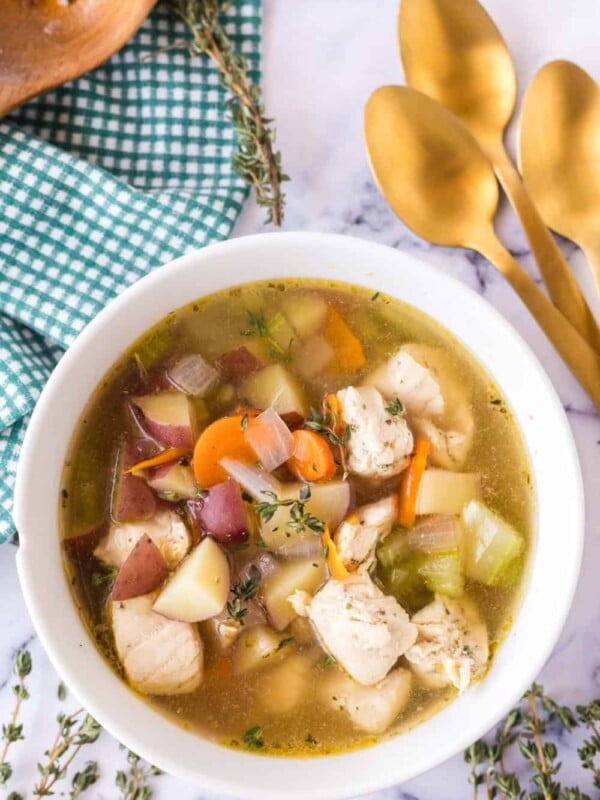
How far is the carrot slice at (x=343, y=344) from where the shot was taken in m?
1.91

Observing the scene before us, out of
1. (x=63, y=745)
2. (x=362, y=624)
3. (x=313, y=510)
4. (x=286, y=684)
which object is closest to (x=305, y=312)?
(x=313, y=510)

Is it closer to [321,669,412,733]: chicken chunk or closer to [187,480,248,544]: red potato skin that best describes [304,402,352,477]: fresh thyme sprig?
[187,480,248,544]: red potato skin

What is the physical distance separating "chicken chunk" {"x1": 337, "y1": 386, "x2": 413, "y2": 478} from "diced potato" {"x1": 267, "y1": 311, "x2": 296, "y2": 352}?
0.50 feet

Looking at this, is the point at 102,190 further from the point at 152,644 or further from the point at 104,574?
the point at 152,644

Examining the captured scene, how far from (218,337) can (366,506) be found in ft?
1.47

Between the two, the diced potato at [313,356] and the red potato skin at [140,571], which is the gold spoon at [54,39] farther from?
the red potato skin at [140,571]

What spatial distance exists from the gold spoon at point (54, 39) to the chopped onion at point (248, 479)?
3.01ft

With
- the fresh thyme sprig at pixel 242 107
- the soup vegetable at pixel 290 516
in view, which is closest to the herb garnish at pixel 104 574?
the soup vegetable at pixel 290 516

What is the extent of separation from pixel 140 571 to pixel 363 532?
0.43 meters

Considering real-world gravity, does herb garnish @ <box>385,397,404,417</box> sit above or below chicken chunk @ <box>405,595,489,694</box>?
above

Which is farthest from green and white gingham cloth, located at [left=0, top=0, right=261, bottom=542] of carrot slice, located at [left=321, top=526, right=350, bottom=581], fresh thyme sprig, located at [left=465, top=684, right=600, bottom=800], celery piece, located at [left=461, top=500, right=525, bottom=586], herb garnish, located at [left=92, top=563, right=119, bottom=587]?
fresh thyme sprig, located at [left=465, top=684, right=600, bottom=800]

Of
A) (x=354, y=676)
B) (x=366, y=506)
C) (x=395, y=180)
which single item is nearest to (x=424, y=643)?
(x=354, y=676)

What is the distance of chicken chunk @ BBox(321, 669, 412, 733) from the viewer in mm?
1846

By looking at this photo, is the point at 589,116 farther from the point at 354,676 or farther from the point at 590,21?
the point at 354,676
